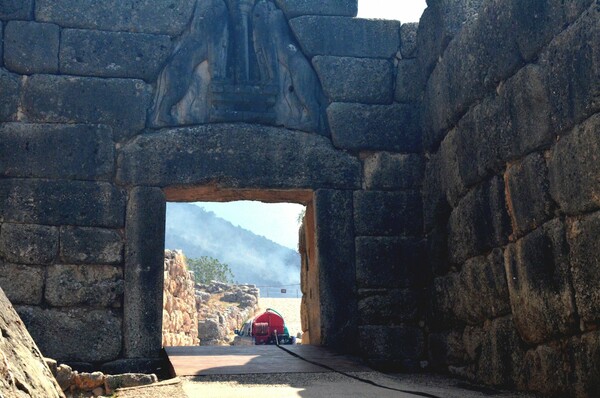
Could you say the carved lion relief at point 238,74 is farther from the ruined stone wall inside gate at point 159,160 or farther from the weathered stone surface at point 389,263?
the weathered stone surface at point 389,263

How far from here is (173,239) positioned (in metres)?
143

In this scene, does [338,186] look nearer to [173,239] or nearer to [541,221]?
[541,221]

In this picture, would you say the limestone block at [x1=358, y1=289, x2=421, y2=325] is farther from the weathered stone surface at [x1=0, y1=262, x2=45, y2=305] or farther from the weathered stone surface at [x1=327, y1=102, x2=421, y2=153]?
the weathered stone surface at [x1=0, y1=262, x2=45, y2=305]

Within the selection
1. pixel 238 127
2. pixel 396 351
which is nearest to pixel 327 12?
pixel 238 127

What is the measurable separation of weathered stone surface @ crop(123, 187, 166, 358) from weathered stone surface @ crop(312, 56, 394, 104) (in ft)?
6.15

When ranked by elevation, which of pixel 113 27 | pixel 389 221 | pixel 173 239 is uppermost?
pixel 173 239

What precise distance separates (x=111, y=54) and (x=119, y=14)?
393 millimetres

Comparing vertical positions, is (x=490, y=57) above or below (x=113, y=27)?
below

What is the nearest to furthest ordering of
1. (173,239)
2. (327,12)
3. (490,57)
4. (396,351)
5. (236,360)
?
(490,57) < (236,360) < (396,351) < (327,12) < (173,239)

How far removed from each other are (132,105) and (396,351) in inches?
124

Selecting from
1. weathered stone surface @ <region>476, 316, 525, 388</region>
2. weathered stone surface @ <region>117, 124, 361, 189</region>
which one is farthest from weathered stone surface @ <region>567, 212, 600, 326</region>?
weathered stone surface @ <region>117, 124, 361, 189</region>

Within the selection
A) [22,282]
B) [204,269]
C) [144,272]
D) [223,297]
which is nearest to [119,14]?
[144,272]

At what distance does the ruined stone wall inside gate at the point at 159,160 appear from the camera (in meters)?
6.20

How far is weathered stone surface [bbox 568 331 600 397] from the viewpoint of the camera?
3.79 m
